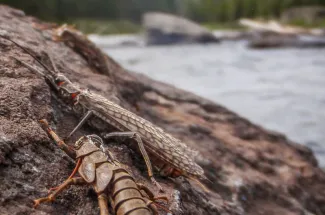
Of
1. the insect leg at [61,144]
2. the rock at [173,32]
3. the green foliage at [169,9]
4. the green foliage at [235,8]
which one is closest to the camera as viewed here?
the insect leg at [61,144]

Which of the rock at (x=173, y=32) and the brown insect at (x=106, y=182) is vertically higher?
the brown insect at (x=106, y=182)

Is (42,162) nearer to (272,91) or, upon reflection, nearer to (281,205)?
(281,205)

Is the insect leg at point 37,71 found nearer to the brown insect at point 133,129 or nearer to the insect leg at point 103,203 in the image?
the brown insect at point 133,129

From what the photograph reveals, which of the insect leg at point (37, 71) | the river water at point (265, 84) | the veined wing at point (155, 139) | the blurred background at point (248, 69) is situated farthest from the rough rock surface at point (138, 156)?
the river water at point (265, 84)

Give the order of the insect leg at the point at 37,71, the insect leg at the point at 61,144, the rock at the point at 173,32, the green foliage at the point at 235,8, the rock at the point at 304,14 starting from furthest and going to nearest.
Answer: the rock at the point at 304,14 → the green foliage at the point at 235,8 → the rock at the point at 173,32 → the insect leg at the point at 37,71 → the insect leg at the point at 61,144

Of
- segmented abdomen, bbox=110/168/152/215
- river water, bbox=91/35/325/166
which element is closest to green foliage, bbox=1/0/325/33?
river water, bbox=91/35/325/166

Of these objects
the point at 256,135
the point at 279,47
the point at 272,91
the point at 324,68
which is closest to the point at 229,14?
the point at 279,47

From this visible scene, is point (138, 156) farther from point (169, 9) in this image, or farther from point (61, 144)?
point (169, 9)

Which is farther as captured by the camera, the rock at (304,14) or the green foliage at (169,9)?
the rock at (304,14)
